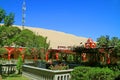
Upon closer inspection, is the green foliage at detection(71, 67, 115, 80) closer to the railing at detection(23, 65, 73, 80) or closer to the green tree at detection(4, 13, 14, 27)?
the railing at detection(23, 65, 73, 80)

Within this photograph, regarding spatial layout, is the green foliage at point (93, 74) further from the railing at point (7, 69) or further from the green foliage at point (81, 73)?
the railing at point (7, 69)

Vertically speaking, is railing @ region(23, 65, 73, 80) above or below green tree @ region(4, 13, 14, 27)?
below

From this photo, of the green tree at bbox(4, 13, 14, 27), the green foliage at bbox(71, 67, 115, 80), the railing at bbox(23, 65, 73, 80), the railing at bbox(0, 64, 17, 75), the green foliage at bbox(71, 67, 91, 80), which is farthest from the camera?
the railing at bbox(0, 64, 17, 75)

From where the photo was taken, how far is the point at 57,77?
39.5 feet

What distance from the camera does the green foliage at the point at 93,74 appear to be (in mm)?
10586

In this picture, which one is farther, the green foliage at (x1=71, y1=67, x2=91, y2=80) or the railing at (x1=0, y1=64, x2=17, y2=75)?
the railing at (x1=0, y1=64, x2=17, y2=75)

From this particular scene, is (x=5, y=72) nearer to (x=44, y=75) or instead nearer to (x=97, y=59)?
(x=44, y=75)

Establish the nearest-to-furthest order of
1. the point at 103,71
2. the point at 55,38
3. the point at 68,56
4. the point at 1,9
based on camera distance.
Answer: the point at 103,71
the point at 1,9
the point at 68,56
the point at 55,38

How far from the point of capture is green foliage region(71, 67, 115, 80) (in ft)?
34.7

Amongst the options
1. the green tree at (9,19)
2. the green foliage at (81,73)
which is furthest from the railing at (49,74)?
the green tree at (9,19)

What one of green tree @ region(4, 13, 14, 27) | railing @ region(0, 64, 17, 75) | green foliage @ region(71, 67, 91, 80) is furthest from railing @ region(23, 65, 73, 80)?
railing @ region(0, 64, 17, 75)

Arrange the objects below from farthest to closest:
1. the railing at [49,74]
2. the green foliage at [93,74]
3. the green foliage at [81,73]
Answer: the railing at [49,74]
the green foliage at [81,73]
the green foliage at [93,74]

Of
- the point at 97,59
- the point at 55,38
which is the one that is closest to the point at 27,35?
the point at 97,59

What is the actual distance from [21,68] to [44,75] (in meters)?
6.15
